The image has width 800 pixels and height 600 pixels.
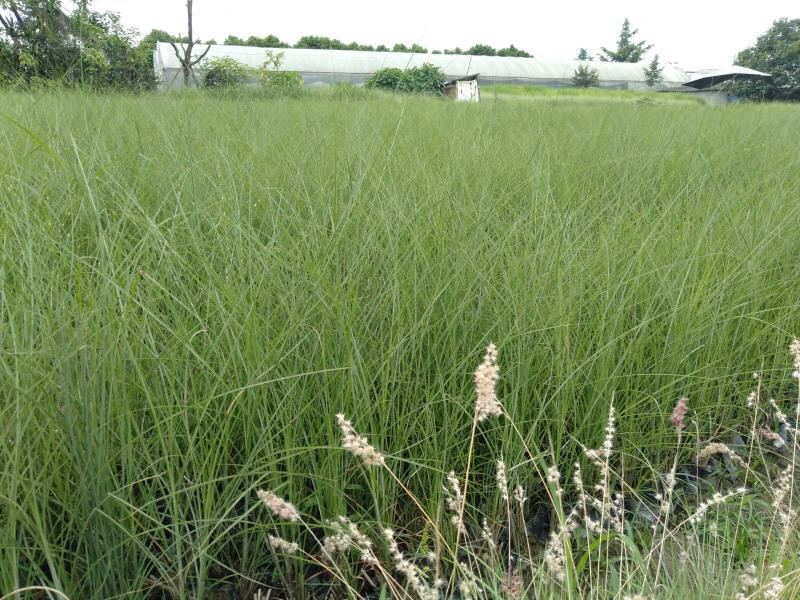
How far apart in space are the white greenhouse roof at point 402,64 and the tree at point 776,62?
3.15m

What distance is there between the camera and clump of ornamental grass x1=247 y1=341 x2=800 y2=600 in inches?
38.7

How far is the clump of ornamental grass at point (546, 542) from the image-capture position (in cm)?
98

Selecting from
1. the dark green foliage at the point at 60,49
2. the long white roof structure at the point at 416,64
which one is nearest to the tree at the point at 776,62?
the long white roof structure at the point at 416,64

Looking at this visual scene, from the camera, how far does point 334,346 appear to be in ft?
4.52

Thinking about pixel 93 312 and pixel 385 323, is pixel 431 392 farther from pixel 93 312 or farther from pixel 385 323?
pixel 93 312

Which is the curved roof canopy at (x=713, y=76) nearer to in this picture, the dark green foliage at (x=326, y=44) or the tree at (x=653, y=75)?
the tree at (x=653, y=75)

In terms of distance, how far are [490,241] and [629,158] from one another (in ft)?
6.18

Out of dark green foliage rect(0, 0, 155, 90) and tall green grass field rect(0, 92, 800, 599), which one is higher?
dark green foliage rect(0, 0, 155, 90)

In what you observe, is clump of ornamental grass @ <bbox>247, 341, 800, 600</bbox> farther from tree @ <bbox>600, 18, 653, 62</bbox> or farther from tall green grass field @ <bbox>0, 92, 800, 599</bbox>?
tree @ <bbox>600, 18, 653, 62</bbox>

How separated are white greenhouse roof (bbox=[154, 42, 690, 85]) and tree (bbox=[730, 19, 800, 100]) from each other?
3.15 metres

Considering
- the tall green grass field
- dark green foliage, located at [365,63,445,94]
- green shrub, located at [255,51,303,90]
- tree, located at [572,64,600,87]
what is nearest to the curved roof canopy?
tree, located at [572,64,600,87]

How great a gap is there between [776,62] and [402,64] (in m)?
14.9

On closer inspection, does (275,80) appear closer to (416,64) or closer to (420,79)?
(420,79)

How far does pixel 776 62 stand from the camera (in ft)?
76.5
